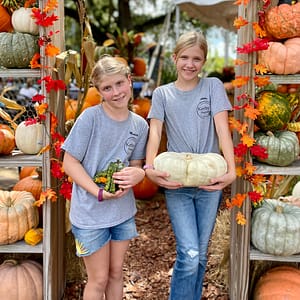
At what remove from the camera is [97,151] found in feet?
8.07

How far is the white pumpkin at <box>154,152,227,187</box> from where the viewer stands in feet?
8.02

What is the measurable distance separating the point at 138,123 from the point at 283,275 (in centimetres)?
135

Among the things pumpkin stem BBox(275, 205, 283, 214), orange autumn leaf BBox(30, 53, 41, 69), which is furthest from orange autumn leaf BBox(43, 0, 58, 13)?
pumpkin stem BBox(275, 205, 283, 214)

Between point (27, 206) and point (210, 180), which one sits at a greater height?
point (210, 180)

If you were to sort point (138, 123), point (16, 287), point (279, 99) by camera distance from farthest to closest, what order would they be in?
point (16, 287) → point (279, 99) → point (138, 123)

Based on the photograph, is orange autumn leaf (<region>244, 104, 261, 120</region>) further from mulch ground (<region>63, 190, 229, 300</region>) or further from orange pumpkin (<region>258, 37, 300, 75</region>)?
mulch ground (<region>63, 190, 229, 300</region>)

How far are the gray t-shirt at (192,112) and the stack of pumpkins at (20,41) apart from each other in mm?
803

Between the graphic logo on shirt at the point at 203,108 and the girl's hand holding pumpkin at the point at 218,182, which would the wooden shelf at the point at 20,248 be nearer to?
the girl's hand holding pumpkin at the point at 218,182

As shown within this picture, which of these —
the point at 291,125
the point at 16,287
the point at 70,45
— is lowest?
the point at 16,287

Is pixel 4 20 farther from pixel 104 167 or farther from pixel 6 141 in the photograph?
pixel 104 167

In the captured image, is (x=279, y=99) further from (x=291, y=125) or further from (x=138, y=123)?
(x=138, y=123)

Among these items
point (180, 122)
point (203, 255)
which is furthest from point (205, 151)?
point (203, 255)

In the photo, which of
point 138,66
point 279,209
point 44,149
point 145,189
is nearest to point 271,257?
point 279,209

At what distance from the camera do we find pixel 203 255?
274cm
